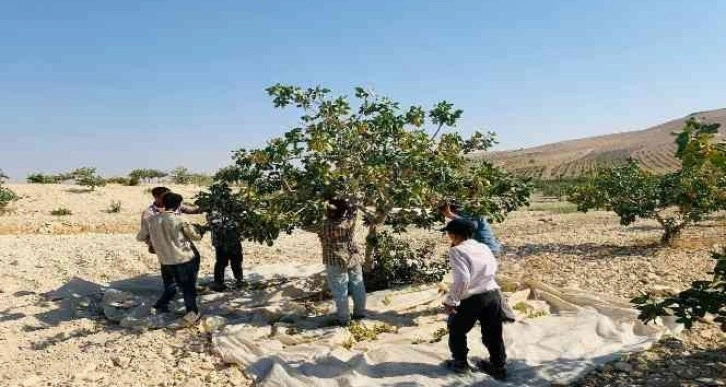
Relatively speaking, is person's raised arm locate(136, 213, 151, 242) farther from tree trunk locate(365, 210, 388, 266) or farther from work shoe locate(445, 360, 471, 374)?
work shoe locate(445, 360, 471, 374)

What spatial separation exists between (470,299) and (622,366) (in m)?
1.68

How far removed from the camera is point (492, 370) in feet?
16.9

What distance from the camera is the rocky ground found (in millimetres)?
5531

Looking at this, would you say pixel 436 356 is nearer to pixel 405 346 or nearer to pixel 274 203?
pixel 405 346

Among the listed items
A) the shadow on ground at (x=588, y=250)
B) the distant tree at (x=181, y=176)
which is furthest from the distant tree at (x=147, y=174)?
the shadow on ground at (x=588, y=250)

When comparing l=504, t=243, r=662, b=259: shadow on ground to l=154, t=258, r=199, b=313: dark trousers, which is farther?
l=504, t=243, r=662, b=259: shadow on ground

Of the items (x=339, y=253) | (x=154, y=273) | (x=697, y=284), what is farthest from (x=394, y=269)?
(x=154, y=273)

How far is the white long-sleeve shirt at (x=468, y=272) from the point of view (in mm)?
4801

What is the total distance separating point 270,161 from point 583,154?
92926mm

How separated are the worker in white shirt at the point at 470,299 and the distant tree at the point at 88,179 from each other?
23.2m

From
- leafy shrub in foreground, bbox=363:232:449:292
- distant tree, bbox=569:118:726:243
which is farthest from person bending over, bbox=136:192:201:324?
distant tree, bbox=569:118:726:243

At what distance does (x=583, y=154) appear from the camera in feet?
304

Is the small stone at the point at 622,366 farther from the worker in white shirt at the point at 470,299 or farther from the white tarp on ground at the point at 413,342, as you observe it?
the worker in white shirt at the point at 470,299

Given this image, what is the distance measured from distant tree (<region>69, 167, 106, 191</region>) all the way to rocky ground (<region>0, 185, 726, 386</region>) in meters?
5.93
